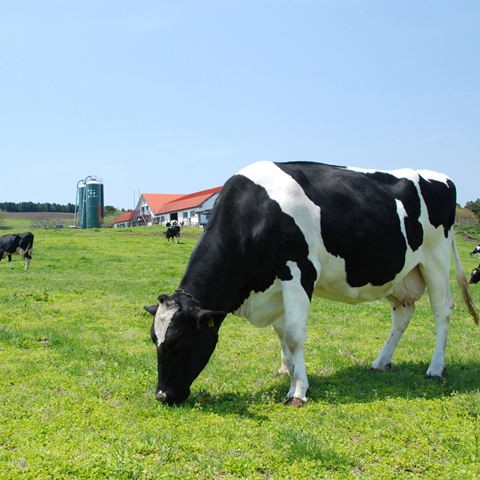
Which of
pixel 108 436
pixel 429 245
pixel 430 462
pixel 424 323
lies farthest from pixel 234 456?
pixel 424 323

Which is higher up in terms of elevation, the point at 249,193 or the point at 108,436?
the point at 249,193

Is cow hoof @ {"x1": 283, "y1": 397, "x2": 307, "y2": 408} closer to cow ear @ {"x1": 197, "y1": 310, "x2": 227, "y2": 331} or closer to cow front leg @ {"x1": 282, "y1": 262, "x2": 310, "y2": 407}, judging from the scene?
cow front leg @ {"x1": 282, "y1": 262, "x2": 310, "y2": 407}

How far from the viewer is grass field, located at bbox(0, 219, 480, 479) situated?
3.52 meters

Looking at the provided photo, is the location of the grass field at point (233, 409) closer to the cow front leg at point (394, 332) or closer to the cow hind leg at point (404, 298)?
the cow front leg at point (394, 332)

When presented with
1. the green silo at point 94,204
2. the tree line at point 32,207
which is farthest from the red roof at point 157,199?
the tree line at point 32,207

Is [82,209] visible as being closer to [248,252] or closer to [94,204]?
[94,204]

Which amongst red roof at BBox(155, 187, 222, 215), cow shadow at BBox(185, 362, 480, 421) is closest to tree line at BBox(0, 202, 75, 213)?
red roof at BBox(155, 187, 222, 215)

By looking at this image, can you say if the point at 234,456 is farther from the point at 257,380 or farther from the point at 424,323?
the point at 424,323

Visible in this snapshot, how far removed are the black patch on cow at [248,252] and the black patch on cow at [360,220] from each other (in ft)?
1.73

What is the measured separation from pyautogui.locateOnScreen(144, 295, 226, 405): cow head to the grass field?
0.70 feet

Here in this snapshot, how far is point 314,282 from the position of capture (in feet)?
17.8

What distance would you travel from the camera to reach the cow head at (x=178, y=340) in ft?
15.4

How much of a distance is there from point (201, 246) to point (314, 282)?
1.37m

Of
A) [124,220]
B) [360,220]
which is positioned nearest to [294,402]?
[360,220]
